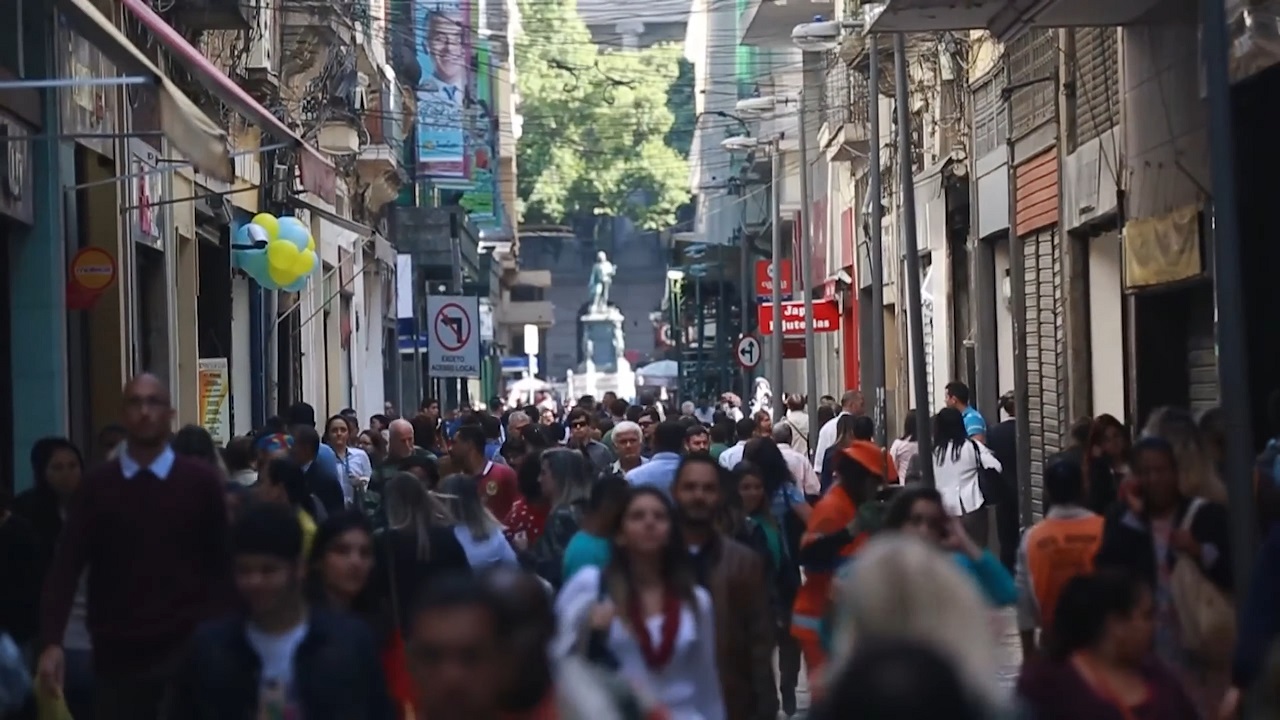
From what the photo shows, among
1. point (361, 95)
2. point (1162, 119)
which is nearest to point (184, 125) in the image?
point (1162, 119)

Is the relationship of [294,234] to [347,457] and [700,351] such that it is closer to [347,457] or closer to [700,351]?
[347,457]

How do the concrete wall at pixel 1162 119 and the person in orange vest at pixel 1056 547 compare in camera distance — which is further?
the concrete wall at pixel 1162 119

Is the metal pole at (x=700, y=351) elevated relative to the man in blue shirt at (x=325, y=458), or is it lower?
elevated

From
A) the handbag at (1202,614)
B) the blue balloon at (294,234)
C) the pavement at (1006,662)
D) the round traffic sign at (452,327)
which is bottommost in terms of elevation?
the pavement at (1006,662)

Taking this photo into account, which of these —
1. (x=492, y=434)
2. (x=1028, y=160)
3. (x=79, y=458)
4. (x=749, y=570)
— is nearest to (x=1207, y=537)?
(x=749, y=570)

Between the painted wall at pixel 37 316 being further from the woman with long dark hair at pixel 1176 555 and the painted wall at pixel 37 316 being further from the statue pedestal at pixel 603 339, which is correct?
the statue pedestal at pixel 603 339

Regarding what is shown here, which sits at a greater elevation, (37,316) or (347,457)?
(37,316)

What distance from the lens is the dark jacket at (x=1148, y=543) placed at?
864 centimetres

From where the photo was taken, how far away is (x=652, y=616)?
22.7ft

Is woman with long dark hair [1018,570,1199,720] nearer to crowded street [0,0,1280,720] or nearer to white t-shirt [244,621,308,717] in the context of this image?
crowded street [0,0,1280,720]

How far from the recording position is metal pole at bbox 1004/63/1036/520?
2409 centimetres

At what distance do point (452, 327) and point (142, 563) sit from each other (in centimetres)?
2214

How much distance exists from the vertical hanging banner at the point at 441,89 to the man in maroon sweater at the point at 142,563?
125 ft

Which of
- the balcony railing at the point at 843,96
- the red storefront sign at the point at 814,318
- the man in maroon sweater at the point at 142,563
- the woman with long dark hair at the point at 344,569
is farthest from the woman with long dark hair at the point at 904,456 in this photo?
the red storefront sign at the point at 814,318
